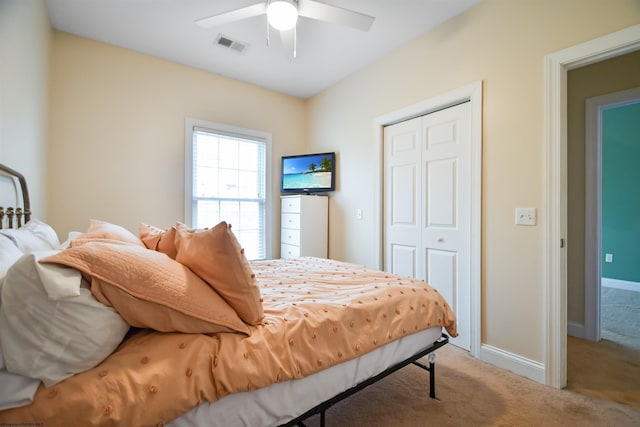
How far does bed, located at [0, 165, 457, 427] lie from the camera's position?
75 cm

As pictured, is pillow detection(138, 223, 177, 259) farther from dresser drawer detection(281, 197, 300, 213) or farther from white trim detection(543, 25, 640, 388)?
white trim detection(543, 25, 640, 388)

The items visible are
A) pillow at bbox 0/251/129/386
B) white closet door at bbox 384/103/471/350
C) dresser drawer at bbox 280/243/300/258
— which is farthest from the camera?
dresser drawer at bbox 280/243/300/258

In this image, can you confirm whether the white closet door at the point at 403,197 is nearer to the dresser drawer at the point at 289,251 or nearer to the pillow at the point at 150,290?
the dresser drawer at the point at 289,251

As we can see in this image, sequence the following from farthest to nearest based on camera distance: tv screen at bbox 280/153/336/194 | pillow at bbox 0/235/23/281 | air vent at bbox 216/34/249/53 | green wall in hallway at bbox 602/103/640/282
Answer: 1. green wall in hallway at bbox 602/103/640/282
2. tv screen at bbox 280/153/336/194
3. air vent at bbox 216/34/249/53
4. pillow at bbox 0/235/23/281

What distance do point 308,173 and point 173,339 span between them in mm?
3066

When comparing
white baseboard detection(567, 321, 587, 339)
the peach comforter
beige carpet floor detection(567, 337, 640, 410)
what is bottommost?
beige carpet floor detection(567, 337, 640, 410)

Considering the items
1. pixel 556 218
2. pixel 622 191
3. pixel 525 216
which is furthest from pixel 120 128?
pixel 622 191

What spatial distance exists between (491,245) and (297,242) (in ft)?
7.11

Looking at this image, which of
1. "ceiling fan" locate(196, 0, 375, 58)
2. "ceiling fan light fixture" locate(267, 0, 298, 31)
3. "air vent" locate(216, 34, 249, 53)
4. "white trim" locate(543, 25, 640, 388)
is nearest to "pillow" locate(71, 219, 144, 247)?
"ceiling fan" locate(196, 0, 375, 58)

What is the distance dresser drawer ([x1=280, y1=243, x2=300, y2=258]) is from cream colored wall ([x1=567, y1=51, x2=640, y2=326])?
2891 mm

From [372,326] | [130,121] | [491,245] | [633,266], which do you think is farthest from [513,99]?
[633,266]

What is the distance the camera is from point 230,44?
289 cm

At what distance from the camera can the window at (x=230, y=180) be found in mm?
3393

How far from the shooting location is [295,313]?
125 cm
